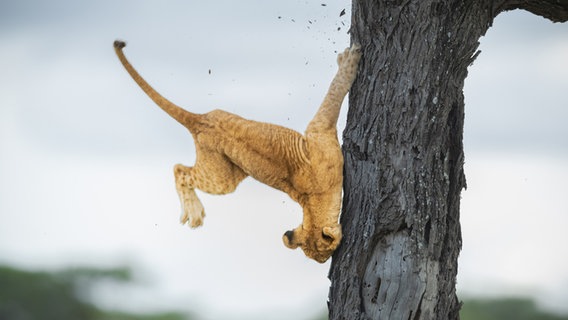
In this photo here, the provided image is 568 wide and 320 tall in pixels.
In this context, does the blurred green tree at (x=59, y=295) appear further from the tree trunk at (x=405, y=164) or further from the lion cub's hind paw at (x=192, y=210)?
the tree trunk at (x=405, y=164)

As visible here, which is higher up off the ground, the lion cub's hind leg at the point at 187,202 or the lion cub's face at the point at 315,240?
the lion cub's hind leg at the point at 187,202

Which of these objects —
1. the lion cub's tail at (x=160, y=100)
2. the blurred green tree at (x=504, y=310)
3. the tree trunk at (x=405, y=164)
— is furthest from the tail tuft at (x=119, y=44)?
the blurred green tree at (x=504, y=310)

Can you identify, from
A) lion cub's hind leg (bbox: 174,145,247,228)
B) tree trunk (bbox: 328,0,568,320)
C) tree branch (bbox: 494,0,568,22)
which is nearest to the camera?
tree trunk (bbox: 328,0,568,320)

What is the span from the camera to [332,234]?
559 cm

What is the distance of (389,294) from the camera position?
5.45m

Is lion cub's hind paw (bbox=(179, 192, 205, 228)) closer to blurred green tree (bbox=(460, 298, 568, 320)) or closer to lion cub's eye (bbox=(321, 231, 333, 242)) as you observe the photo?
lion cub's eye (bbox=(321, 231, 333, 242))

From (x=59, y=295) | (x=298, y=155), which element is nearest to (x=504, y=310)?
(x=59, y=295)

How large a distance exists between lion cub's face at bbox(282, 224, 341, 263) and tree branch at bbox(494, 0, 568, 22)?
78.6 inches

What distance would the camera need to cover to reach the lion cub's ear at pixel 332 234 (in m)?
5.59

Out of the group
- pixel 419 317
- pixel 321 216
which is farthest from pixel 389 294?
pixel 321 216

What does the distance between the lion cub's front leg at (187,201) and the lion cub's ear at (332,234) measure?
1.00 meters

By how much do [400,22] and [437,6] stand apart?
26 centimetres

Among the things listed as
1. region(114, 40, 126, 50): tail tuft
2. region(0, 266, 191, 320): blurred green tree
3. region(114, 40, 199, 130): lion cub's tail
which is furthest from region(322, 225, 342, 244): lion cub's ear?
region(0, 266, 191, 320): blurred green tree

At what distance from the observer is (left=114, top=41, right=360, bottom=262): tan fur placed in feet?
18.4
